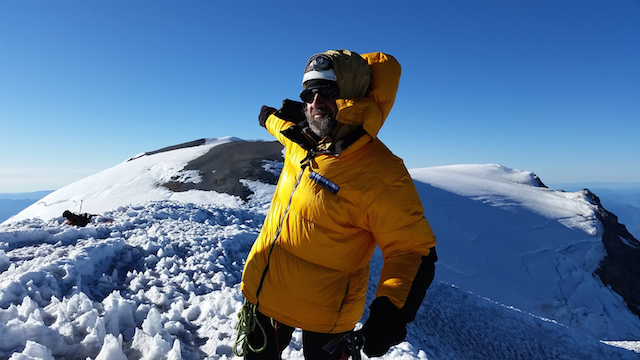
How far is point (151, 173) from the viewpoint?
77.2ft

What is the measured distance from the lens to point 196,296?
4363 mm

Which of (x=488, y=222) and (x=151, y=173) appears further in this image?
(x=151, y=173)

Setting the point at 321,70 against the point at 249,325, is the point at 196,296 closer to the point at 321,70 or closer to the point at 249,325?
the point at 249,325

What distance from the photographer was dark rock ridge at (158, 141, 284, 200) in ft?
65.0

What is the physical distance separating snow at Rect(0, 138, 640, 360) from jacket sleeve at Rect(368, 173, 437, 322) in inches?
80.4

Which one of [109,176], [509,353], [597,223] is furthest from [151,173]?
[597,223]

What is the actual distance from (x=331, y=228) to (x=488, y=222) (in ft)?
64.2

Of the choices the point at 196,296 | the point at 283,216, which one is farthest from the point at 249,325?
the point at 196,296

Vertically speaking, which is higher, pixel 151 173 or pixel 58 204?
pixel 151 173

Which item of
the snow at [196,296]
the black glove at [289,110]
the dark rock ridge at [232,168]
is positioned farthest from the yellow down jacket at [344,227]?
the dark rock ridge at [232,168]

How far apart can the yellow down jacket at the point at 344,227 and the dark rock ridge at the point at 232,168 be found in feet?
51.6

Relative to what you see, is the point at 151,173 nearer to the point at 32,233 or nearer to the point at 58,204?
the point at 58,204

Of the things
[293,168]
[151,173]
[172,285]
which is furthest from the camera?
[151,173]

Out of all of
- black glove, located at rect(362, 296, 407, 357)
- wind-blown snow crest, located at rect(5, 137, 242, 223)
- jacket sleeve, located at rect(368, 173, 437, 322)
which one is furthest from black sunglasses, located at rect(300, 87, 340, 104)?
wind-blown snow crest, located at rect(5, 137, 242, 223)
